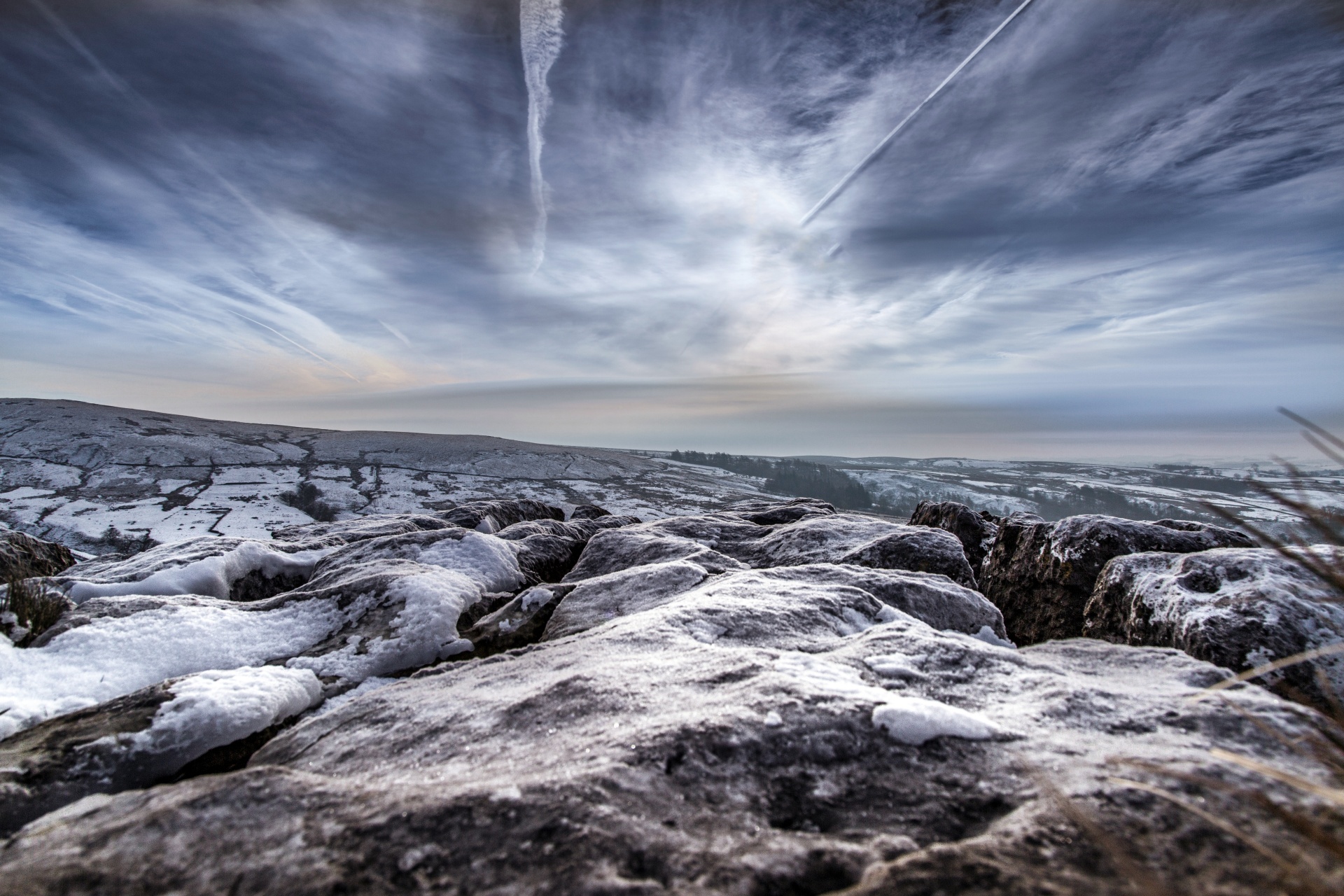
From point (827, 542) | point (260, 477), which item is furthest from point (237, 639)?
point (260, 477)

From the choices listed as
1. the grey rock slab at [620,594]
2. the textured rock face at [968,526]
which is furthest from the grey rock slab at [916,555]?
the textured rock face at [968,526]

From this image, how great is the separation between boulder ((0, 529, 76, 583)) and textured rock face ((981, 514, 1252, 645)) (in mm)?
17356

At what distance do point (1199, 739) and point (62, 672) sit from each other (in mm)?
9529

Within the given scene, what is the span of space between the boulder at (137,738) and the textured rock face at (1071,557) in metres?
11.0

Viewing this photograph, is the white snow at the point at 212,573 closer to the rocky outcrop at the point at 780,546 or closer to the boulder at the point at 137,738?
the boulder at the point at 137,738

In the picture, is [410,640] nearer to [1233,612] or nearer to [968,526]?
[1233,612]

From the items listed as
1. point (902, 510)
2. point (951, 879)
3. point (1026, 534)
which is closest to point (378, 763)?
point (951, 879)

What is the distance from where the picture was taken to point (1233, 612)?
616 cm

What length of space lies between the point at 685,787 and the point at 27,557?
15.2 m

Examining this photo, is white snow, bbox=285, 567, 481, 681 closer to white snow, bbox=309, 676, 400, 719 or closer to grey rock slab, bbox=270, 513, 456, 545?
white snow, bbox=309, 676, 400, 719

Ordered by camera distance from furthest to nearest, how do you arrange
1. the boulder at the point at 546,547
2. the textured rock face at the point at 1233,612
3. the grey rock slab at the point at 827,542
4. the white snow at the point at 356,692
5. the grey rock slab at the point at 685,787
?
the boulder at the point at 546,547 < the grey rock slab at the point at 827,542 < the textured rock face at the point at 1233,612 < the white snow at the point at 356,692 < the grey rock slab at the point at 685,787

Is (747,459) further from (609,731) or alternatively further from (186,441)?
(609,731)

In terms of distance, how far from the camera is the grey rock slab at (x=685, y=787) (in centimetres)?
229

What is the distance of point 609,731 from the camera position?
11.3ft
